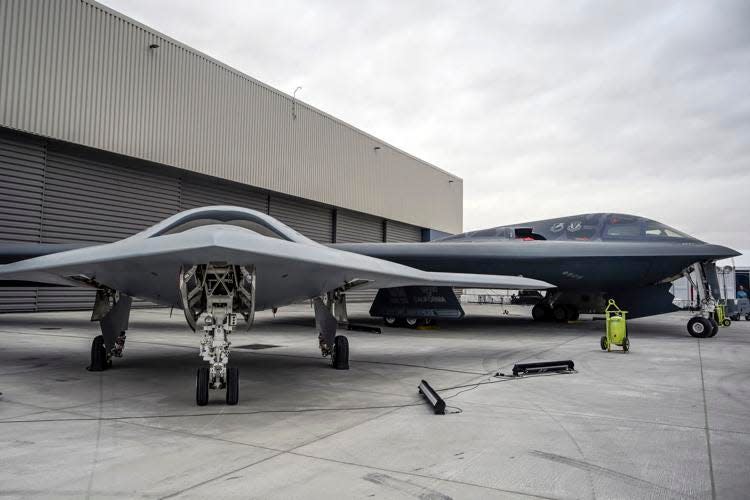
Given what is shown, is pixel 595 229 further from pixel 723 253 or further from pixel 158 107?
pixel 158 107

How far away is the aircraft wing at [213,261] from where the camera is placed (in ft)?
12.0

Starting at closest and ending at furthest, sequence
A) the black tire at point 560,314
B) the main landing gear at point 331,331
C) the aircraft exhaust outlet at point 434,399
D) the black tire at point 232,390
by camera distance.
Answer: the aircraft exhaust outlet at point 434,399 → the black tire at point 232,390 → the main landing gear at point 331,331 → the black tire at point 560,314

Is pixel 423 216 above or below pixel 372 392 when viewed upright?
above

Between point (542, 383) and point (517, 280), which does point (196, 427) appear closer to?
point (542, 383)

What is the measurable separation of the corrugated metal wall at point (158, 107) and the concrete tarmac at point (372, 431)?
9866mm

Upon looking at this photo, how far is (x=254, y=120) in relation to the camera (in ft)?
68.5

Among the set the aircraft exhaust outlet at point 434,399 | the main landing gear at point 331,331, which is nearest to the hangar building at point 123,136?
the main landing gear at point 331,331

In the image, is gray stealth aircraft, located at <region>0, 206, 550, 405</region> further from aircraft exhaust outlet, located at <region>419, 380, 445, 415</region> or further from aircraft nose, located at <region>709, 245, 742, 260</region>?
aircraft nose, located at <region>709, 245, 742, 260</region>

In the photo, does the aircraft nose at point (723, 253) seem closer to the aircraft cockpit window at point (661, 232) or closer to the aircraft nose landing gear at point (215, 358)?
the aircraft cockpit window at point (661, 232)

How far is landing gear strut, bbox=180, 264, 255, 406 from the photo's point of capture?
4.16 m

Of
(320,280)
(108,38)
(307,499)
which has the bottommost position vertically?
(307,499)

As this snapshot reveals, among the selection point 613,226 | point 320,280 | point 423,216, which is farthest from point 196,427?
point 423,216

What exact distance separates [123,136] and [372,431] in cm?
1556

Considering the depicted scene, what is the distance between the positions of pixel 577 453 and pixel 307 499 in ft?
5.72
